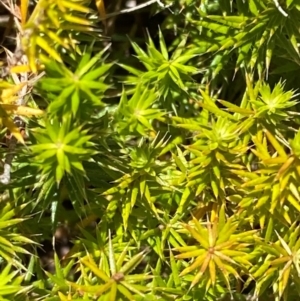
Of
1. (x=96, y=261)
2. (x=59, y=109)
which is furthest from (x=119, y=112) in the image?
(x=96, y=261)

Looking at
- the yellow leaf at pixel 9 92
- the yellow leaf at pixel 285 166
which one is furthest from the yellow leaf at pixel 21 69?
the yellow leaf at pixel 285 166

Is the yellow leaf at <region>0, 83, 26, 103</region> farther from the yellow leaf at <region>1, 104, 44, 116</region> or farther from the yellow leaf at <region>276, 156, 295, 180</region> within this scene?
the yellow leaf at <region>276, 156, 295, 180</region>

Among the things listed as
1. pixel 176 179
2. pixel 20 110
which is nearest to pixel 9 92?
pixel 20 110

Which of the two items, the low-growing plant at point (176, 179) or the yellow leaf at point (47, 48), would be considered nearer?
the yellow leaf at point (47, 48)

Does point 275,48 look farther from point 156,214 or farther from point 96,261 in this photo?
point 96,261

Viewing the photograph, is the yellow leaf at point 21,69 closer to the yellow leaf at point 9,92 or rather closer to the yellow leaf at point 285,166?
the yellow leaf at point 9,92

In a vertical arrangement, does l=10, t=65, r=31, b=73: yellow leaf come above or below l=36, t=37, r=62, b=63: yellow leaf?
below

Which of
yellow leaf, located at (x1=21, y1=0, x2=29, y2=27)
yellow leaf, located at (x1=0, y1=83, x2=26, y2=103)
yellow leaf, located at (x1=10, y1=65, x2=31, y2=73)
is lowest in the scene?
yellow leaf, located at (x1=0, y1=83, x2=26, y2=103)

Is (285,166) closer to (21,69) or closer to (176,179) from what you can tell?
(176,179)

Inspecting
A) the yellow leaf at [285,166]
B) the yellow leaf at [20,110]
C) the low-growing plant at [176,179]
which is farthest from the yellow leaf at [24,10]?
the yellow leaf at [285,166]

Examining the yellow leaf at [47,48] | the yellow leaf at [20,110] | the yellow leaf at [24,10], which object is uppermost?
the yellow leaf at [24,10]

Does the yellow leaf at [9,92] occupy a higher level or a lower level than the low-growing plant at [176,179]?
higher

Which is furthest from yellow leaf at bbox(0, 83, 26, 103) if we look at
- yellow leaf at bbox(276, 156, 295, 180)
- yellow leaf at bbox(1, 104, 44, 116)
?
yellow leaf at bbox(276, 156, 295, 180)
